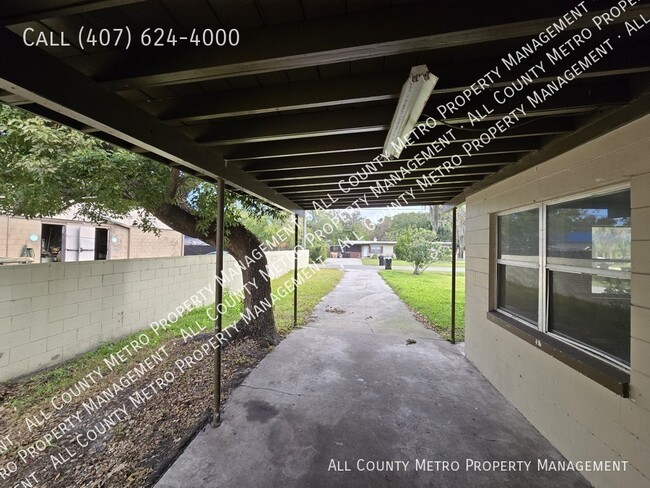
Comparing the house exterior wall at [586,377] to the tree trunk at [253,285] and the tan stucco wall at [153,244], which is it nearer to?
the tree trunk at [253,285]

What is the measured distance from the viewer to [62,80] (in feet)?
4.03

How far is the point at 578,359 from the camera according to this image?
6.21 ft

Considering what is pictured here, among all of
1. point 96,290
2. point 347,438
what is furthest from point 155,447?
point 96,290

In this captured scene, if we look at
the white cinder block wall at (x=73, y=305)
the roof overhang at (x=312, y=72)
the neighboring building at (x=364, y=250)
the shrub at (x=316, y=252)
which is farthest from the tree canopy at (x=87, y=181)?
the neighboring building at (x=364, y=250)

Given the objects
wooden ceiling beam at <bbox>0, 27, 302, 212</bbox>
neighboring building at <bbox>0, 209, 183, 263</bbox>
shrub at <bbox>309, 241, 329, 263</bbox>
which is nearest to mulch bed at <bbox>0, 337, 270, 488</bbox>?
wooden ceiling beam at <bbox>0, 27, 302, 212</bbox>

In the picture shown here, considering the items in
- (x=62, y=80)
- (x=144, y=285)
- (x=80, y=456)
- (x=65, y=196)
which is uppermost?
(x=62, y=80)

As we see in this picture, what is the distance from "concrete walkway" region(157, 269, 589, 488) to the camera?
186 centimetres

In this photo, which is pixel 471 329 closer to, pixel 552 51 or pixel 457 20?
pixel 552 51

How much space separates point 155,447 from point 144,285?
329cm

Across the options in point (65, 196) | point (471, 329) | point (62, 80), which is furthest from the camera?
point (471, 329)

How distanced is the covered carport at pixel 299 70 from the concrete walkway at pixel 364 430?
2.25 m

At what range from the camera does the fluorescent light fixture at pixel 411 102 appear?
1247 millimetres

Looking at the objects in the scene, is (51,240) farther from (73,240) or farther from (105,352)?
(105,352)

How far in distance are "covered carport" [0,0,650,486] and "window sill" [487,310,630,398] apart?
4.97ft
